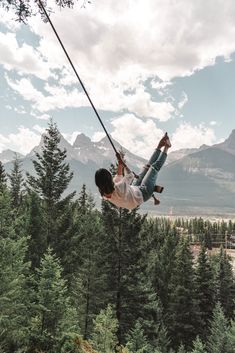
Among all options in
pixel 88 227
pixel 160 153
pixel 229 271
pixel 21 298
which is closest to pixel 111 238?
pixel 88 227

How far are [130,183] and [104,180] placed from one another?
109 centimetres

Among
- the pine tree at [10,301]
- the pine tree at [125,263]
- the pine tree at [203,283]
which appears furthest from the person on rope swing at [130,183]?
the pine tree at [203,283]

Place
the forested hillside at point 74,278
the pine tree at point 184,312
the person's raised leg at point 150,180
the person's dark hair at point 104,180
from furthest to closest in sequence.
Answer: the pine tree at point 184,312 → the forested hillside at point 74,278 → the person's raised leg at point 150,180 → the person's dark hair at point 104,180

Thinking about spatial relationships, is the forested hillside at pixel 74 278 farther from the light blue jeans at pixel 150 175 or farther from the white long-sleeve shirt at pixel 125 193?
the white long-sleeve shirt at pixel 125 193

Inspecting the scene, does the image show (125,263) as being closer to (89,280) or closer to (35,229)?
(89,280)

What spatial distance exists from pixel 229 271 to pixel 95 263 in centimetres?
2696

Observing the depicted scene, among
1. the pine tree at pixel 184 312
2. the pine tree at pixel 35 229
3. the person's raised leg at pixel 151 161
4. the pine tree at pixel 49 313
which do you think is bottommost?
the pine tree at pixel 184 312

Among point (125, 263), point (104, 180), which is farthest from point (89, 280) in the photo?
point (104, 180)

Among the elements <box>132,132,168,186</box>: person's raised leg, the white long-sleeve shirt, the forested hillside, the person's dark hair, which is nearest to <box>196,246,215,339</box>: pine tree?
the forested hillside

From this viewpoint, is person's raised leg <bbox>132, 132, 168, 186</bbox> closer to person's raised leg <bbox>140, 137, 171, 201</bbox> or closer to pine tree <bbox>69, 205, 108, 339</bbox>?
person's raised leg <bbox>140, 137, 171, 201</bbox>

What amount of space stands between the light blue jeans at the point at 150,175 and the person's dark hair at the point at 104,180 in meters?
1.02

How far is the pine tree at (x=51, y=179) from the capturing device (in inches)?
1090

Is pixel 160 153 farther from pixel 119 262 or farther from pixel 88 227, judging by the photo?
pixel 88 227

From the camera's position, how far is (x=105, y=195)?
6.94 meters
